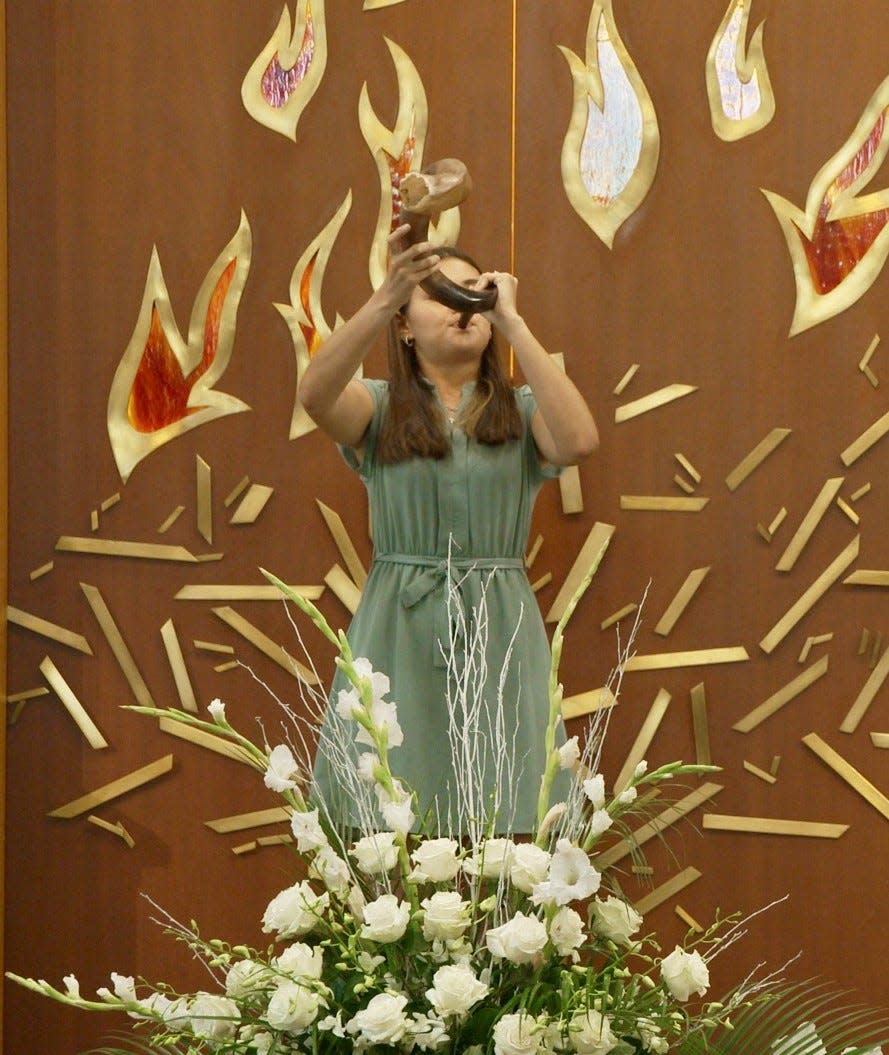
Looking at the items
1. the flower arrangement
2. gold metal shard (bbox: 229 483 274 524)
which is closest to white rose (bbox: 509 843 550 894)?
→ the flower arrangement

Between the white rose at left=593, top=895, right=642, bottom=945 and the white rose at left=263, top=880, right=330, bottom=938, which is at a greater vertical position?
the white rose at left=263, top=880, right=330, bottom=938

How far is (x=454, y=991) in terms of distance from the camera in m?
1.01

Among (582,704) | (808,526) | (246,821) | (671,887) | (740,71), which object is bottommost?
(671,887)

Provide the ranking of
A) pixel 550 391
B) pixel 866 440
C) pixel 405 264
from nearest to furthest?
pixel 405 264 < pixel 550 391 < pixel 866 440

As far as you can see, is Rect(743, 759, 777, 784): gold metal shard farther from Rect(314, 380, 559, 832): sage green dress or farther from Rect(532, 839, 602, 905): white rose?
Rect(532, 839, 602, 905): white rose

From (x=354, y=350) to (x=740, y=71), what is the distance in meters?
1.07

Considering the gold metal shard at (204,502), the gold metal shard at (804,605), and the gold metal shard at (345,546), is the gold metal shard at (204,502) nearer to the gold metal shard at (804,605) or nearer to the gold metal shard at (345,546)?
the gold metal shard at (345,546)

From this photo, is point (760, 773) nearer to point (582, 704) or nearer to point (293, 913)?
point (582, 704)

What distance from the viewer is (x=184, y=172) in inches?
110

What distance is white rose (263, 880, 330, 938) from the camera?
107cm

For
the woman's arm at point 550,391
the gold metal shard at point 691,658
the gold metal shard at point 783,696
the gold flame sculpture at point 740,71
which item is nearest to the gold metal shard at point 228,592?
the gold metal shard at point 691,658

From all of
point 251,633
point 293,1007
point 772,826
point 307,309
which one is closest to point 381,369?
point 307,309

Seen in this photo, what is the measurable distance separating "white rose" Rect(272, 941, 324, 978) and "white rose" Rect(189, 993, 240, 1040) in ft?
0.26

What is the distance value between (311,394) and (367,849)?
3.93ft
